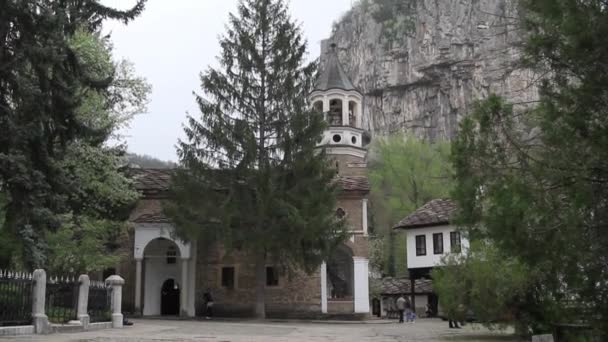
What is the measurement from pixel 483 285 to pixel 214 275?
1761 centimetres

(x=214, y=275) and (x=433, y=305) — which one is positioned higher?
(x=214, y=275)

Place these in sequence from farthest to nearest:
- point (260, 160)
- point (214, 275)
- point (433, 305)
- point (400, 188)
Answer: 1. point (400, 188)
2. point (433, 305)
3. point (214, 275)
4. point (260, 160)

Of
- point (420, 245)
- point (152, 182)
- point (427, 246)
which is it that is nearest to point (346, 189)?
point (427, 246)

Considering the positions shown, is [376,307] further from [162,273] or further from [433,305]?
[162,273]

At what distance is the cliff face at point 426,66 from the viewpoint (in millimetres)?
84000

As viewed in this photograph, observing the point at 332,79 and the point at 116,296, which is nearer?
the point at 116,296

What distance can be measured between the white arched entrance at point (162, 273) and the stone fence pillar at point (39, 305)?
12.9m

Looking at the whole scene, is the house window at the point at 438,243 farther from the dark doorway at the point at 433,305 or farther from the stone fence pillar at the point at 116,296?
the stone fence pillar at the point at 116,296

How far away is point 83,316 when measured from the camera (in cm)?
1712

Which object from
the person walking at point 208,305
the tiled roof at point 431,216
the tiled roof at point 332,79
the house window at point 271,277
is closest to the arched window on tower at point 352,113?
the tiled roof at point 332,79

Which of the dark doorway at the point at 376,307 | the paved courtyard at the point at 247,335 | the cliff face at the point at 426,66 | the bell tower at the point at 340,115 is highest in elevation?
the cliff face at the point at 426,66

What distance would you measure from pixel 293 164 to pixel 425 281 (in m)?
20.5

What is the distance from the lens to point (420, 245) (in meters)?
37.8

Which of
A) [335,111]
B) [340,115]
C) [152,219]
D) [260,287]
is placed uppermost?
[335,111]
